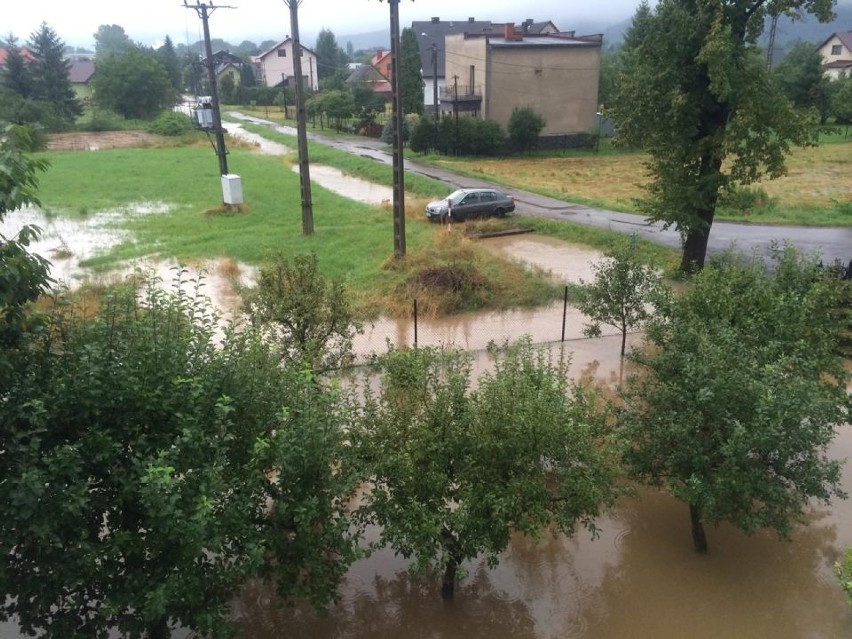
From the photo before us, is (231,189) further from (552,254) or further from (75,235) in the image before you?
(552,254)

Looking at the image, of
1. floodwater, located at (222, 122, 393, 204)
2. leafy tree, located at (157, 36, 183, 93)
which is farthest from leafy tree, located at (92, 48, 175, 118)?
floodwater, located at (222, 122, 393, 204)

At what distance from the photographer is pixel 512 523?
7.34 m

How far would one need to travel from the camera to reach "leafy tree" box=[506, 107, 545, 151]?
4522 centimetres

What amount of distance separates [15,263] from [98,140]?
2234 inches

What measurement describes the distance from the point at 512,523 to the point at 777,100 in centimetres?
1404

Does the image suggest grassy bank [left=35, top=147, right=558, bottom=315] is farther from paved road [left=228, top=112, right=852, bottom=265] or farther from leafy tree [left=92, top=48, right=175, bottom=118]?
leafy tree [left=92, top=48, right=175, bottom=118]

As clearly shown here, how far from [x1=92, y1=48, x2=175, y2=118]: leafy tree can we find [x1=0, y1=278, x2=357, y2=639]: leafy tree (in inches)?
2775

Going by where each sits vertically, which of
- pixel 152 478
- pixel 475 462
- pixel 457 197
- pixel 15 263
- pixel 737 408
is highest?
pixel 15 263

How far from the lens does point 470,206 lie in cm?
2605

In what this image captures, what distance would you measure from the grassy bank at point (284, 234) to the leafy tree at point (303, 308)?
2.74ft

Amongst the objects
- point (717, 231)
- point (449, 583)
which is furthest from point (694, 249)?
point (449, 583)

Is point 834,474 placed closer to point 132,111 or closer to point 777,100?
point 777,100

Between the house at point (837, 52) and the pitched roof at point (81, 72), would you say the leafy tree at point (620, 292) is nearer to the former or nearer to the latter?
the house at point (837, 52)

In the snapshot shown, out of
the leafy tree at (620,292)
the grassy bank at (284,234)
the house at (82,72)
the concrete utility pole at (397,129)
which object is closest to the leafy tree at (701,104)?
the grassy bank at (284,234)
